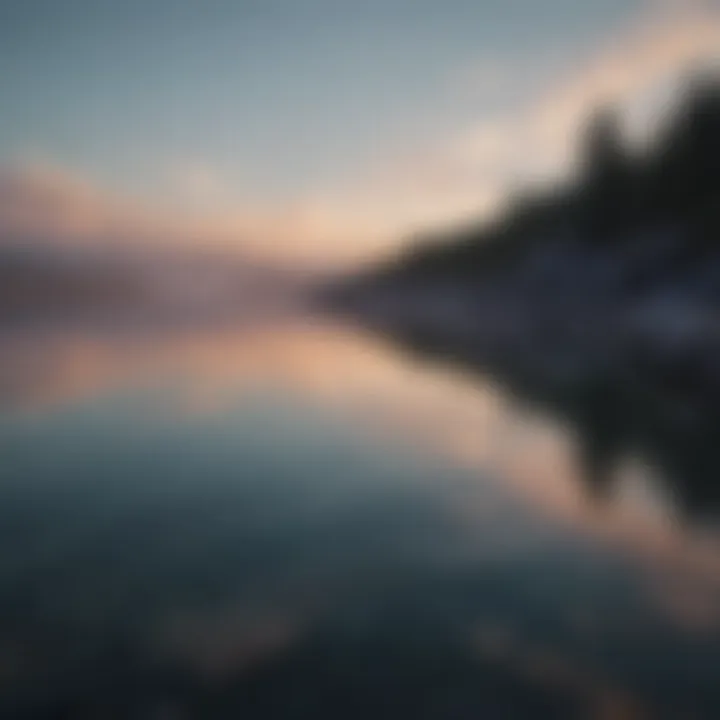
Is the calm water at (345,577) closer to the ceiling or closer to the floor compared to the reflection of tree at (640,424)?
closer to the floor

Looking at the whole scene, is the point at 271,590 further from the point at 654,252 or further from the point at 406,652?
the point at 654,252

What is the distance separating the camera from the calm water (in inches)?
252

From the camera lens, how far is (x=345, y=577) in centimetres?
883

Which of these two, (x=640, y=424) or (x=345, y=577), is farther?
(x=640, y=424)

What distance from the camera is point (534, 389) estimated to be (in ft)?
78.8

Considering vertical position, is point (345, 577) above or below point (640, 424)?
below

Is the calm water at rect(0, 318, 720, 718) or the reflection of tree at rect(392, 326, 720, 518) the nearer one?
the calm water at rect(0, 318, 720, 718)

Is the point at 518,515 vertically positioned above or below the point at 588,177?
below

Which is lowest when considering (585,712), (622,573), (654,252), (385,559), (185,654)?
(185,654)

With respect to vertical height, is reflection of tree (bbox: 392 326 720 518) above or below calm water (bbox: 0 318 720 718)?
above

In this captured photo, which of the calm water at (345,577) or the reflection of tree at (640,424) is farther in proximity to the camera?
the reflection of tree at (640,424)

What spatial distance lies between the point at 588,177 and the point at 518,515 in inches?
2735

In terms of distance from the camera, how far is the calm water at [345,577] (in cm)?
641

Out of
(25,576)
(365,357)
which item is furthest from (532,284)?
(25,576)
